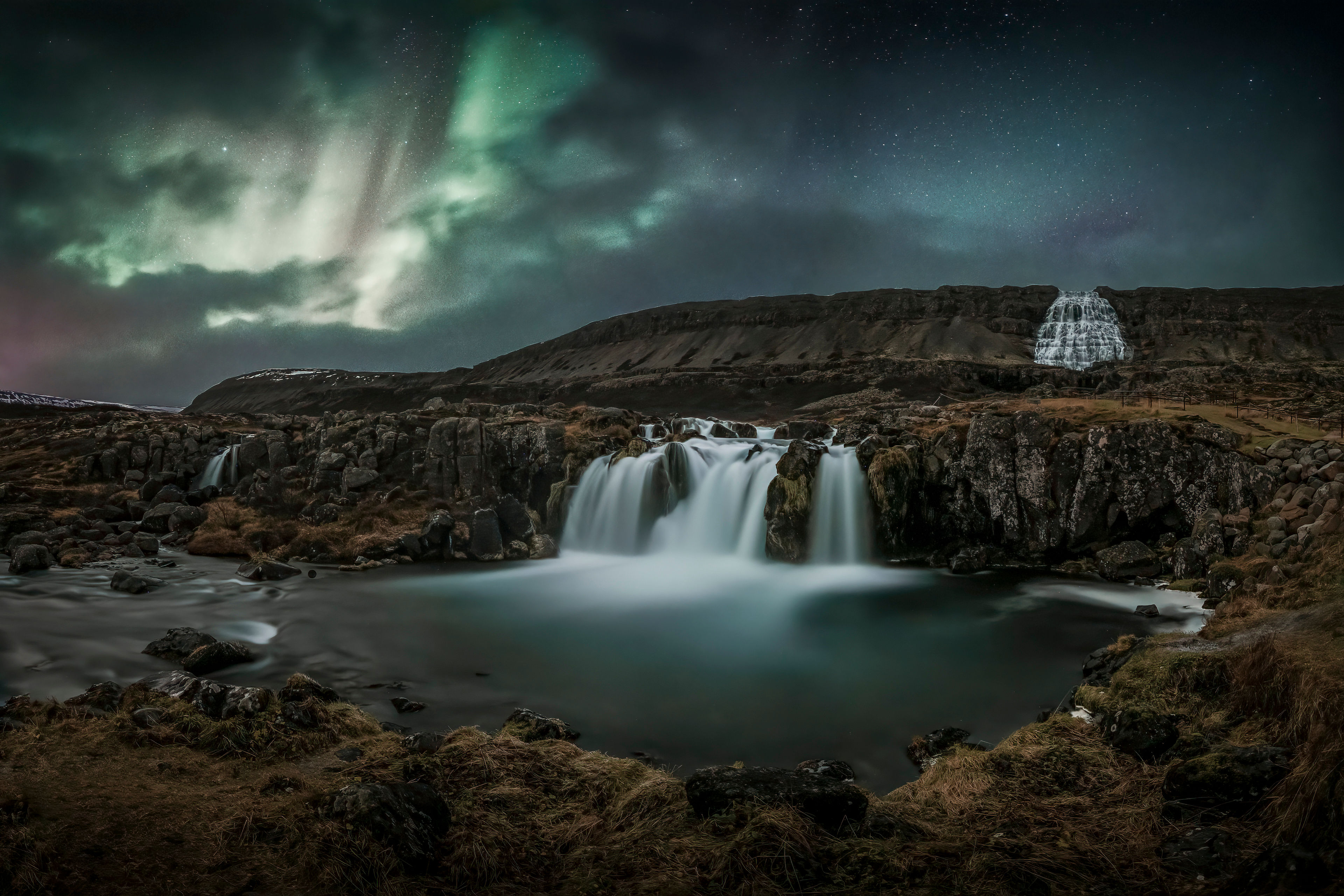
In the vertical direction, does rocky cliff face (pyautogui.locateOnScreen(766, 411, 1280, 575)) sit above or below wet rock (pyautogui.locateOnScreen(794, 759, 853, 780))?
above

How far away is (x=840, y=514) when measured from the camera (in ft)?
71.1

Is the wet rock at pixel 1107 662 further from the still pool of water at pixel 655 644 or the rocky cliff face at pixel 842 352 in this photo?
the rocky cliff face at pixel 842 352

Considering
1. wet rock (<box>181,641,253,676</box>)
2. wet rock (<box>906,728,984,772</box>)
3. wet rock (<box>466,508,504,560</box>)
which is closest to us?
wet rock (<box>906,728,984,772</box>)

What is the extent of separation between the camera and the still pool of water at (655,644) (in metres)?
9.88

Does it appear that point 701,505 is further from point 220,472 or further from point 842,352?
point 842,352

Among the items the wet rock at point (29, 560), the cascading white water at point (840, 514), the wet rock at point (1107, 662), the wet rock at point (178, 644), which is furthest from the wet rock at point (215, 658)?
the cascading white water at point (840, 514)

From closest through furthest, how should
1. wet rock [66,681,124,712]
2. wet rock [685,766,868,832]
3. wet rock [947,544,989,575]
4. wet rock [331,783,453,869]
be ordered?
wet rock [331,783,453,869]
wet rock [685,766,868,832]
wet rock [66,681,124,712]
wet rock [947,544,989,575]

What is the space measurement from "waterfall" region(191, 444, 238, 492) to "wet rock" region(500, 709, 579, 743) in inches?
985

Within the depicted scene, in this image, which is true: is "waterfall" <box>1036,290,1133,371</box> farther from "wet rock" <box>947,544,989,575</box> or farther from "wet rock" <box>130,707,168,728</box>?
"wet rock" <box>130,707,168,728</box>

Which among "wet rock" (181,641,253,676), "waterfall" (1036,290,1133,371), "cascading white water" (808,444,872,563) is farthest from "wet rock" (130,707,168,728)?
"waterfall" (1036,290,1133,371)

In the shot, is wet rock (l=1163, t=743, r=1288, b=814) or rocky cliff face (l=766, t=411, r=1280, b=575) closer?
wet rock (l=1163, t=743, r=1288, b=814)

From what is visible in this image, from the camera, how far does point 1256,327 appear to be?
4530 inches

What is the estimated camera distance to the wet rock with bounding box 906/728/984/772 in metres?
8.47

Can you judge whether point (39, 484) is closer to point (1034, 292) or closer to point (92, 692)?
point (92, 692)
